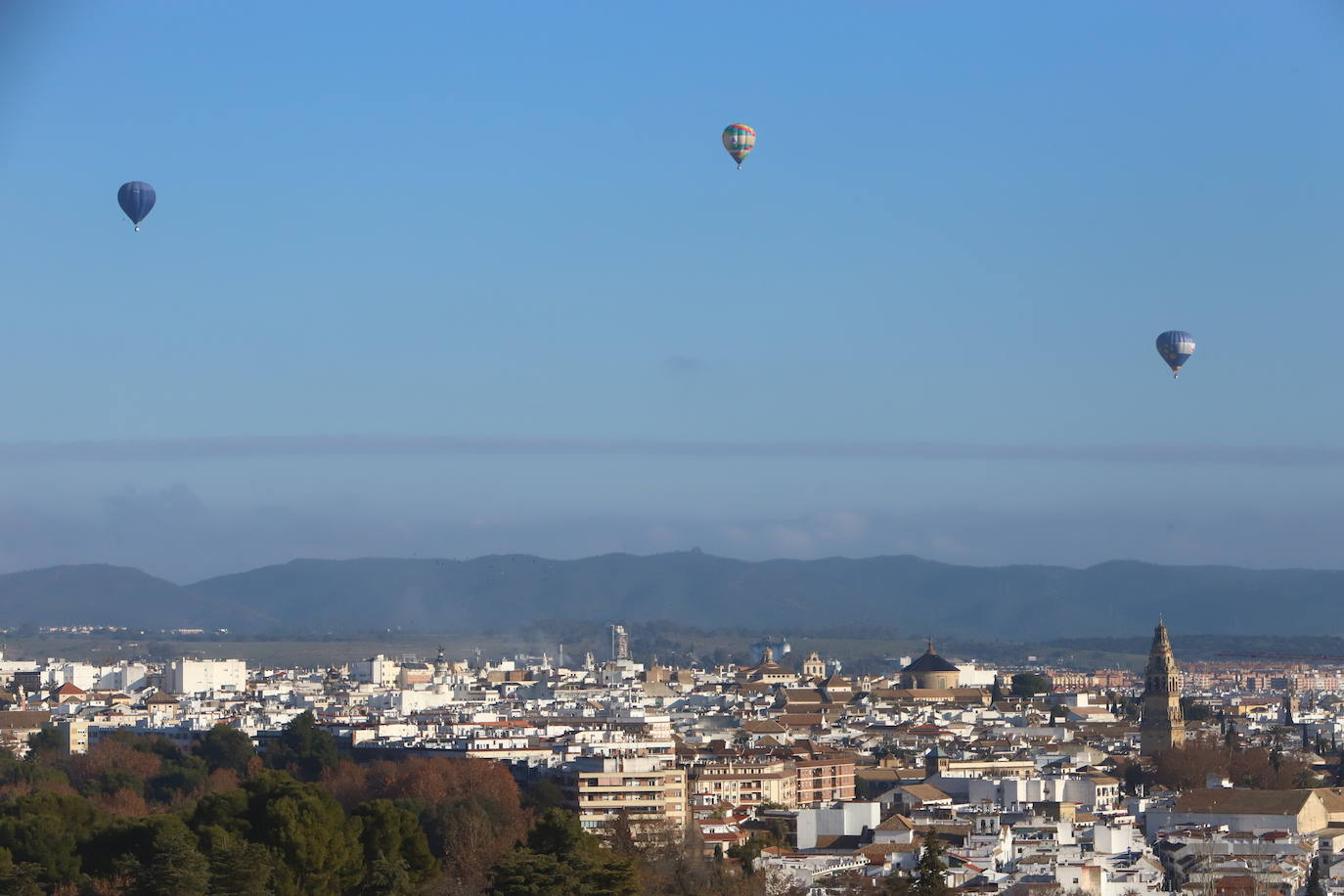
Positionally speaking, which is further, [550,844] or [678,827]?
[678,827]

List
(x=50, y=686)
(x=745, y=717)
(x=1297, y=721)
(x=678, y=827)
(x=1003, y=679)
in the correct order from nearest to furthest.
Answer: (x=678, y=827) → (x=745, y=717) → (x=1297, y=721) → (x=50, y=686) → (x=1003, y=679)

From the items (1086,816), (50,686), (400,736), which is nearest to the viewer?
(1086,816)

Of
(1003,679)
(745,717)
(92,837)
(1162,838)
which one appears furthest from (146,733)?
(1003,679)

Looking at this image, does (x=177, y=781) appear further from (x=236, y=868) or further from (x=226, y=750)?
(x=236, y=868)

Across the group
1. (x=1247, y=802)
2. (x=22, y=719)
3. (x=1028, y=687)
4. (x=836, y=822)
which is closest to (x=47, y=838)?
(x=836, y=822)

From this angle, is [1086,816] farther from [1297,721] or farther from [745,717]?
[1297,721]

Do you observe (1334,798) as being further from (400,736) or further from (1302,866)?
(400,736)
